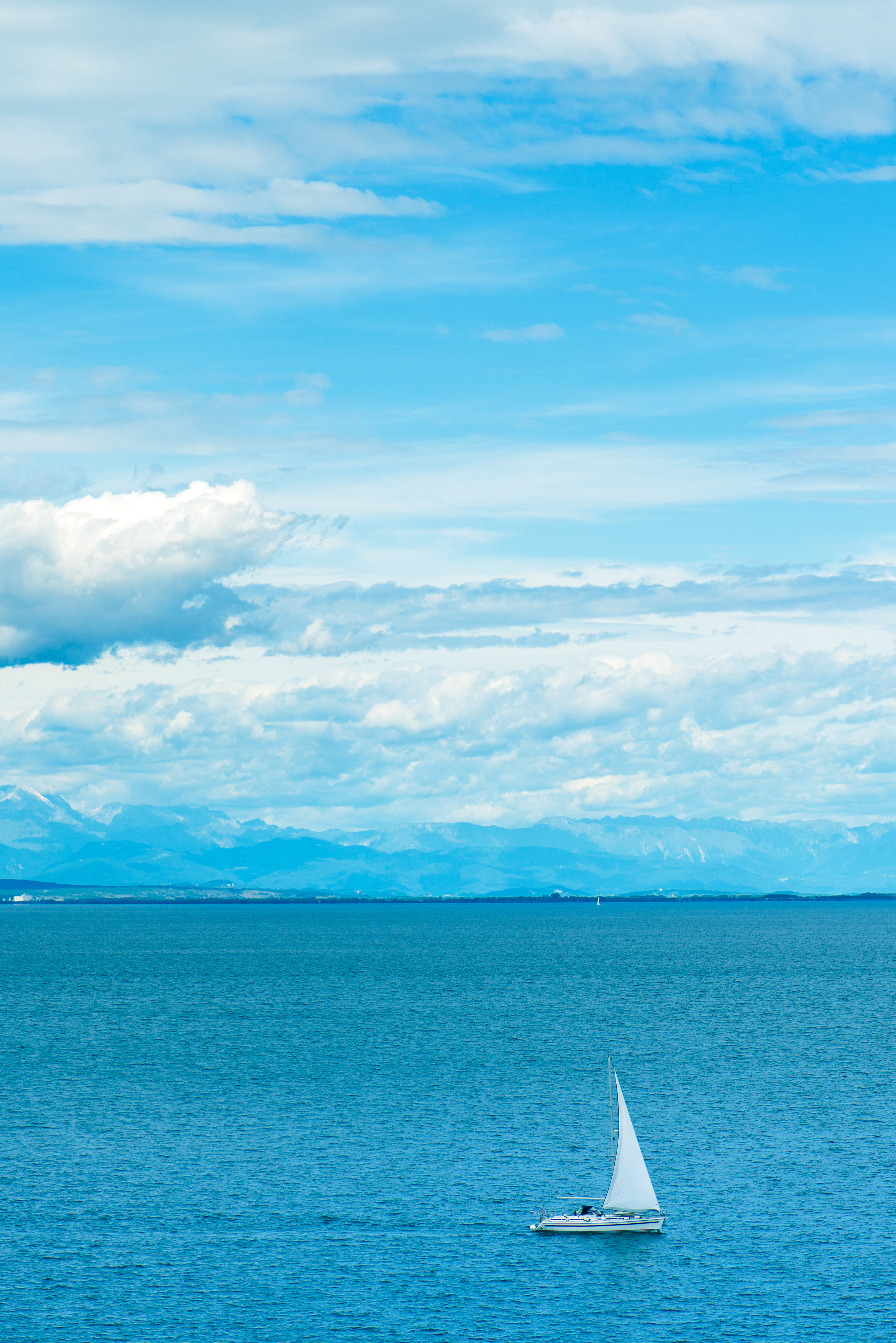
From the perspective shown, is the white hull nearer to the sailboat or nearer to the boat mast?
the sailboat

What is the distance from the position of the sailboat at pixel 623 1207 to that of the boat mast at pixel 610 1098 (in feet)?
15.3

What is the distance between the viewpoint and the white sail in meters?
83.1

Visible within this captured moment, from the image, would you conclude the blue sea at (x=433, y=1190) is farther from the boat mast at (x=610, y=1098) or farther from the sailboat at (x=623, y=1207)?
the boat mast at (x=610, y=1098)

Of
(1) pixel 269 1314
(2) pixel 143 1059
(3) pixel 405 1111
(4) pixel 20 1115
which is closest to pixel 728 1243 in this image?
(1) pixel 269 1314

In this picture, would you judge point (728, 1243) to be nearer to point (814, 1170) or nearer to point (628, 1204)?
point (628, 1204)

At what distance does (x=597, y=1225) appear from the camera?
82312 millimetres

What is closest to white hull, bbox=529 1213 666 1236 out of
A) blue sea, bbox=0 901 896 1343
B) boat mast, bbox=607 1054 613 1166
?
blue sea, bbox=0 901 896 1343

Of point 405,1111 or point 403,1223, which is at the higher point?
point 405,1111

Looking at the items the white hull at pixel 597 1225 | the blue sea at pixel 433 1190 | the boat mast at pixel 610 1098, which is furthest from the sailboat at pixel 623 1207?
the boat mast at pixel 610 1098

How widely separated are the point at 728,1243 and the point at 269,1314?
27769 mm

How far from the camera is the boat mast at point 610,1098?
320ft

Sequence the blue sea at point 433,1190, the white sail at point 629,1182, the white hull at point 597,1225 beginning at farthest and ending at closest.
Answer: the white sail at point 629,1182
the white hull at point 597,1225
the blue sea at point 433,1190

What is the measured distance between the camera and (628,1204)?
83.1 meters

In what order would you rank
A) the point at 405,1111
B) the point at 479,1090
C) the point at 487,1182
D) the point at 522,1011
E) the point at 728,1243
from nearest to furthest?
the point at 728,1243 → the point at 487,1182 → the point at 405,1111 → the point at 479,1090 → the point at 522,1011
